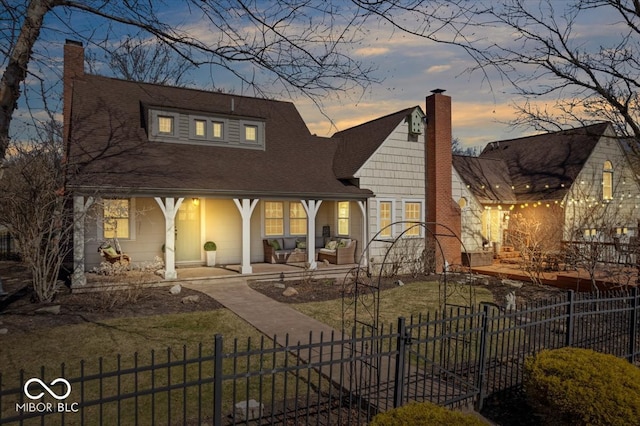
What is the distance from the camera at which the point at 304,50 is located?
560 cm

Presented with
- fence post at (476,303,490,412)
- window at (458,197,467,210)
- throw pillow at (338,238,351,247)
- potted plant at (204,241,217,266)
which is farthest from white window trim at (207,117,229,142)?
fence post at (476,303,490,412)

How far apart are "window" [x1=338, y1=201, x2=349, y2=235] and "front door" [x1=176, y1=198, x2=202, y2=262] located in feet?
20.1

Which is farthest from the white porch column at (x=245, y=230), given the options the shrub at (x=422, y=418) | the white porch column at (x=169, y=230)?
the shrub at (x=422, y=418)

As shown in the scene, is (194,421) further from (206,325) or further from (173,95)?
(173,95)

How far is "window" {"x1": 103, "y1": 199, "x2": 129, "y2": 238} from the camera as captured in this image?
14.8 metres

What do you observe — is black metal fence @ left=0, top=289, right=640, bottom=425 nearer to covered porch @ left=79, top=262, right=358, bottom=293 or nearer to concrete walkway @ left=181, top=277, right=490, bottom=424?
concrete walkway @ left=181, top=277, right=490, bottom=424

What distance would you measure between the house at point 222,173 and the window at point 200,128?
0.04 m

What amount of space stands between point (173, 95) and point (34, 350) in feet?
42.3

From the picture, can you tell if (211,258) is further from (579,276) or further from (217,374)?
(217,374)

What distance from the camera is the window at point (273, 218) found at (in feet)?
59.1

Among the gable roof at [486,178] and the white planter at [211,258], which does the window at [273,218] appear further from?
the gable roof at [486,178]

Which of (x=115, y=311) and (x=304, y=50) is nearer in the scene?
(x=304, y=50)

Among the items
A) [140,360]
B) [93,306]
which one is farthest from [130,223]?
[140,360]

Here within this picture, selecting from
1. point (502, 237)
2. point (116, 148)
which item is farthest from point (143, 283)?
point (502, 237)
